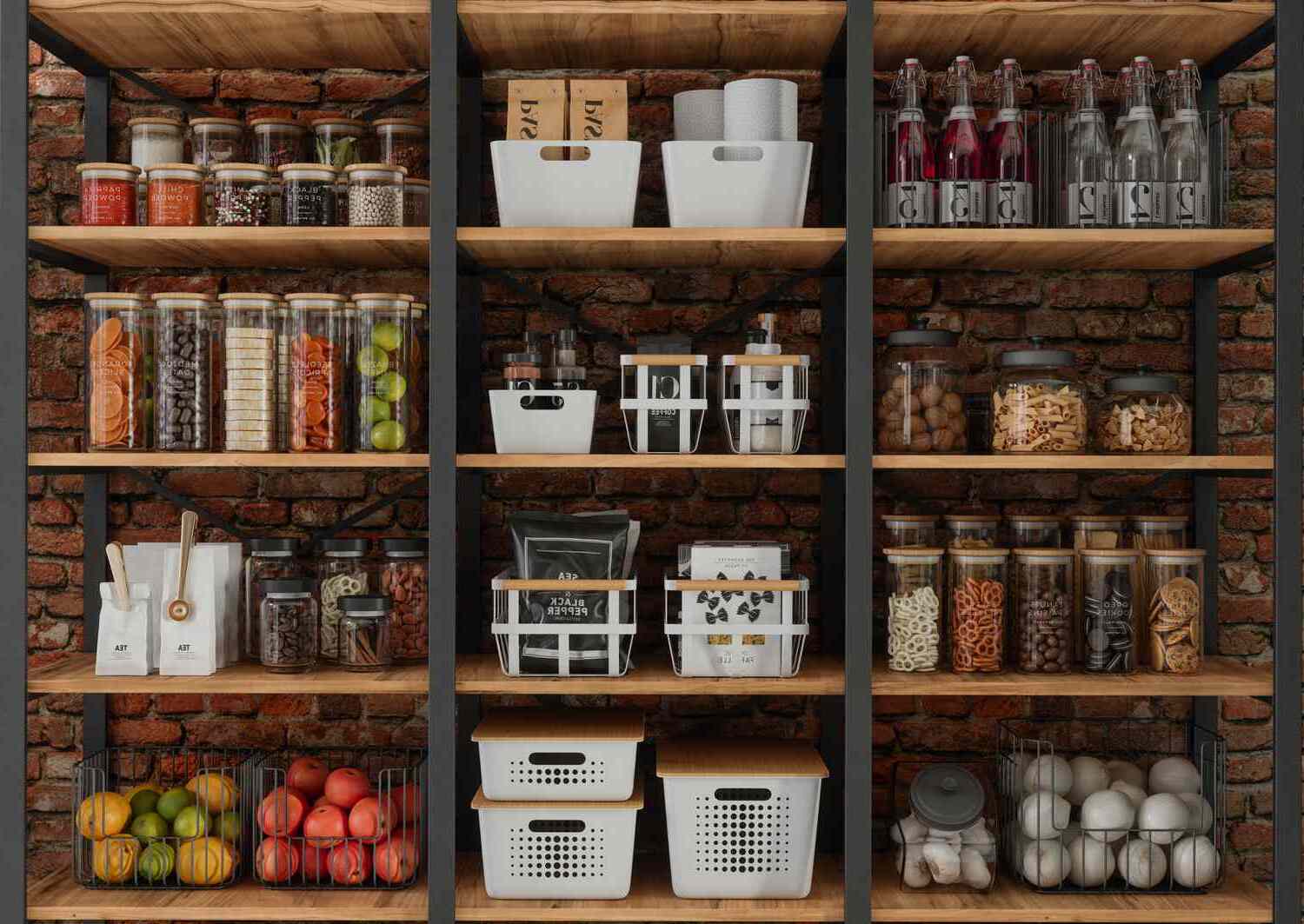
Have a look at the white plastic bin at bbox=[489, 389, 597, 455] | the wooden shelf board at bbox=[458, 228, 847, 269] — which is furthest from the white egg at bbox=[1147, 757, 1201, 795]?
the white plastic bin at bbox=[489, 389, 597, 455]

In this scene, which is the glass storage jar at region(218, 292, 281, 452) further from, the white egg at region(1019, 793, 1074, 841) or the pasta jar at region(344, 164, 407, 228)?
the white egg at region(1019, 793, 1074, 841)

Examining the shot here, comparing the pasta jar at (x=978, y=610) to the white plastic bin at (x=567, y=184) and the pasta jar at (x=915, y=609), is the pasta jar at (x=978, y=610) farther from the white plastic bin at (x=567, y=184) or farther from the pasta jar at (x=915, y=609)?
the white plastic bin at (x=567, y=184)

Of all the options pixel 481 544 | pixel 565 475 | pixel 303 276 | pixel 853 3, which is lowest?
pixel 481 544

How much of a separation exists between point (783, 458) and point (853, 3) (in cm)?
85

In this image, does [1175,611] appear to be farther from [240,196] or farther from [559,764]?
[240,196]

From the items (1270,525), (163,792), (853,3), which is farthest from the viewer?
(1270,525)

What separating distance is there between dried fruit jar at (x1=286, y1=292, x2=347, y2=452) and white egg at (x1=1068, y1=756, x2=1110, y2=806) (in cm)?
161

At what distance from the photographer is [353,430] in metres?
2.13

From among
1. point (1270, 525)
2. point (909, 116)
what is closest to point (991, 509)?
point (1270, 525)

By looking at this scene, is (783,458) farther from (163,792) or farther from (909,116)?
(163,792)

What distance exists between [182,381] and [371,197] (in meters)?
0.51

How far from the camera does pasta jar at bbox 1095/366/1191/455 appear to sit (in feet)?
6.95

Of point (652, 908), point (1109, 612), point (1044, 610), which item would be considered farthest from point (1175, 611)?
point (652, 908)

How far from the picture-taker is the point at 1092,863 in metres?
2.10
